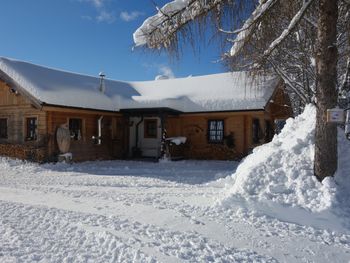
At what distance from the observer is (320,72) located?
6.61 meters

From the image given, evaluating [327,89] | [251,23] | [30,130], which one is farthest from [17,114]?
[327,89]

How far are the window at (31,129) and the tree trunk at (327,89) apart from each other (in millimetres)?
13880

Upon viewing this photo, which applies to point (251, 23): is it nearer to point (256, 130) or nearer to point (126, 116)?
point (256, 130)

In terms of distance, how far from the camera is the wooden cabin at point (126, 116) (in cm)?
1677

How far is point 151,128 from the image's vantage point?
819 inches

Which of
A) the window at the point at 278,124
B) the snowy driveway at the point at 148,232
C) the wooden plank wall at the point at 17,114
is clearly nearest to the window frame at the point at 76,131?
the wooden plank wall at the point at 17,114

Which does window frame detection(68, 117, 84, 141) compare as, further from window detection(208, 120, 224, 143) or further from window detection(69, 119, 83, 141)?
window detection(208, 120, 224, 143)

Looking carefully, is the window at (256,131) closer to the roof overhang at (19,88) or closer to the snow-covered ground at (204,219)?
the snow-covered ground at (204,219)

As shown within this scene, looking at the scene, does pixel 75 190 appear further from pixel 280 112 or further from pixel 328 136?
pixel 280 112

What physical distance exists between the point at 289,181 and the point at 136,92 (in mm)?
18067

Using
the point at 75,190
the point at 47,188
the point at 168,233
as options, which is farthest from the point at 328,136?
the point at 47,188

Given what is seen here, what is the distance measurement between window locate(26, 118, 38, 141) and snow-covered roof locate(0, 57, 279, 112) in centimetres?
156

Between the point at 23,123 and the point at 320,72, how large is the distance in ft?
47.4

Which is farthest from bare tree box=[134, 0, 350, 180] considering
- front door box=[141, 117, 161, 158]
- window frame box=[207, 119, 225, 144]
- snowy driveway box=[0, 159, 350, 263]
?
front door box=[141, 117, 161, 158]
